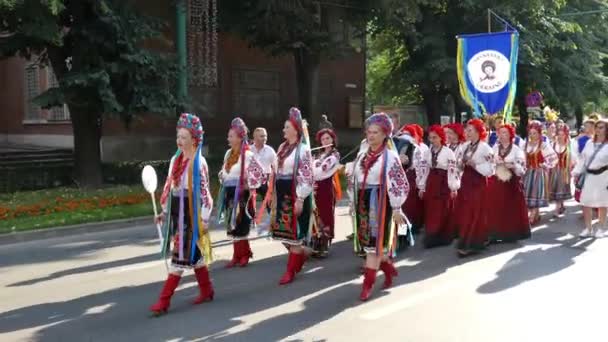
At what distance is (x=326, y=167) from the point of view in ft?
25.7

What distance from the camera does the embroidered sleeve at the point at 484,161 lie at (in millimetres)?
8023

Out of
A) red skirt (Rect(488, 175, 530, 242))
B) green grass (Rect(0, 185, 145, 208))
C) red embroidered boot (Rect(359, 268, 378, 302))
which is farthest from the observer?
green grass (Rect(0, 185, 145, 208))

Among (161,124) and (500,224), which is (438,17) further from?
(500,224)

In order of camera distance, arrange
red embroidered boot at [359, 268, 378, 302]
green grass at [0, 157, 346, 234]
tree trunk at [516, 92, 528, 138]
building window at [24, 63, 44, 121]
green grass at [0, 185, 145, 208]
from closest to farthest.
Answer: red embroidered boot at [359, 268, 378, 302] < green grass at [0, 157, 346, 234] < green grass at [0, 185, 145, 208] < building window at [24, 63, 44, 121] < tree trunk at [516, 92, 528, 138]

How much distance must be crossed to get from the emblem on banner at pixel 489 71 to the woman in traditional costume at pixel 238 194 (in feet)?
20.8

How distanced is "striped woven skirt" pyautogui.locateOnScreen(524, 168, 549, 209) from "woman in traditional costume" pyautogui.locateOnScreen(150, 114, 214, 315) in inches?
279

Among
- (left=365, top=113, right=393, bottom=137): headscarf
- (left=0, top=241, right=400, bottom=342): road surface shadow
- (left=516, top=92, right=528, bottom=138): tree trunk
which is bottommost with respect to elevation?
(left=0, top=241, right=400, bottom=342): road surface shadow

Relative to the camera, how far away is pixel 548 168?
11.4 meters

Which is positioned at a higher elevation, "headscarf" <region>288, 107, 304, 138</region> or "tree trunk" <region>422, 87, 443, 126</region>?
"tree trunk" <region>422, 87, 443, 126</region>

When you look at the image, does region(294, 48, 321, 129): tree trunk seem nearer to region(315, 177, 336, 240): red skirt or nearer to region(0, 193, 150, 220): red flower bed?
region(0, 193, 150, 220): red flower bed

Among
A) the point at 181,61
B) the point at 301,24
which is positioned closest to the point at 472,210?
the point at 181,61

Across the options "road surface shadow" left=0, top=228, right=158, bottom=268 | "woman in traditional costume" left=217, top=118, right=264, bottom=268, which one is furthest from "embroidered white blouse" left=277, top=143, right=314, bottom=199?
"road surface shadow" left=0, top=228, right=158, bottom=268

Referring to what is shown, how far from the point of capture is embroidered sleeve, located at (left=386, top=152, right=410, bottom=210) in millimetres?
6035

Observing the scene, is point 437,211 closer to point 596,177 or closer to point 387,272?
point 387,272
